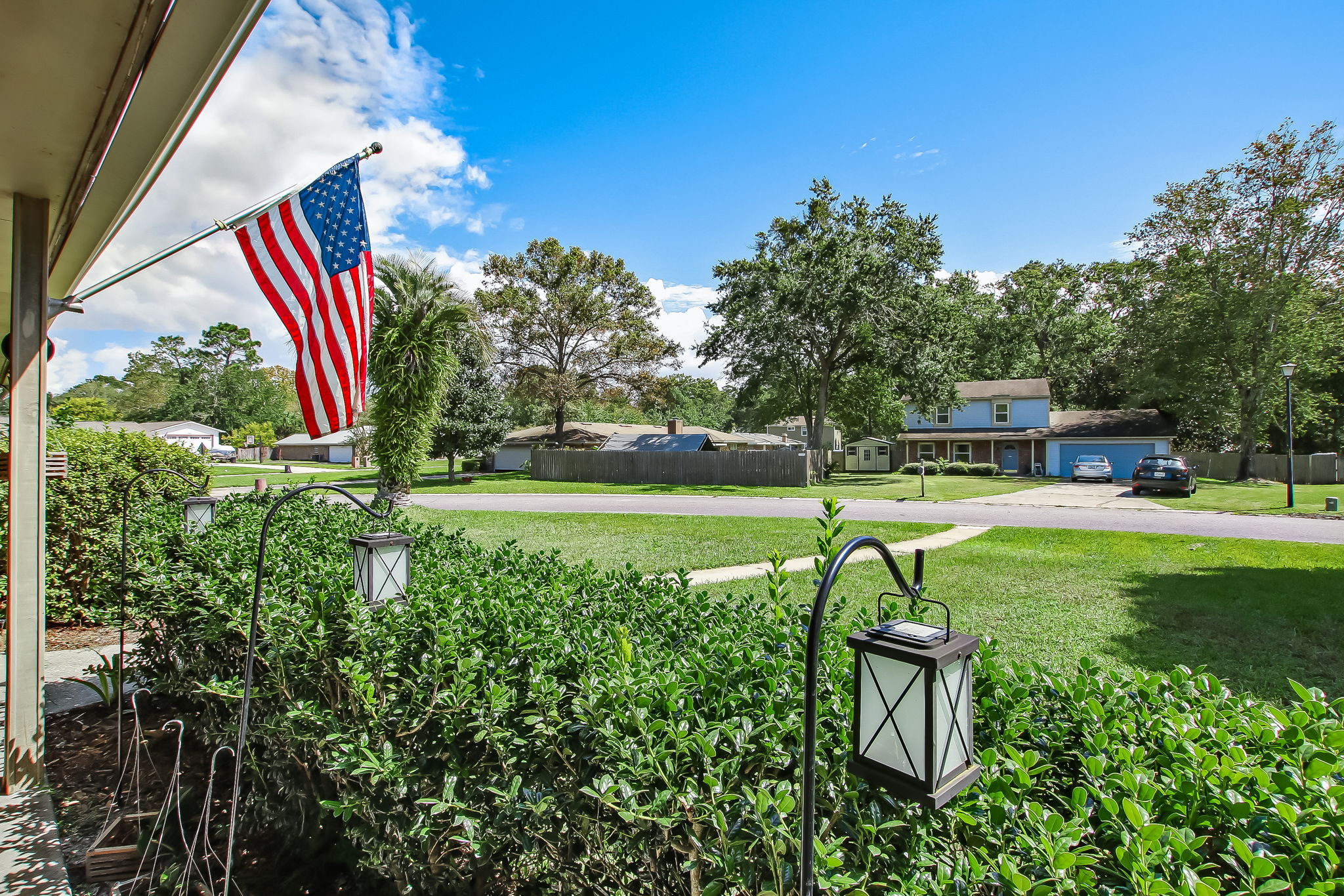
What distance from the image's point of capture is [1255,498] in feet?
62.4

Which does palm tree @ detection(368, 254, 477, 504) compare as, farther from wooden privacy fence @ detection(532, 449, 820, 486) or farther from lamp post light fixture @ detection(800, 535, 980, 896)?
lamp post light fixture @ detection(800, 535, 980, 896)

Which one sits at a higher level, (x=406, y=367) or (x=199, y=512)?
(x=406, y=367)

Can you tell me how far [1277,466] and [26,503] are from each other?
39790mm

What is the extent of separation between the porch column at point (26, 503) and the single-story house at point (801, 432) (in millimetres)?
46888

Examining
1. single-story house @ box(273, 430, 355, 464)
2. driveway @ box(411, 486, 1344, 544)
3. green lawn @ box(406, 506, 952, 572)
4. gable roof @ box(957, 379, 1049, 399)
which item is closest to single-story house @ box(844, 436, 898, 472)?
gable roof @ box(957, 379, 1049, 399)

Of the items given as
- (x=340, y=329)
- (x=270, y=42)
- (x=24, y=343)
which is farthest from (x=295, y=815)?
(x=270, y=42)

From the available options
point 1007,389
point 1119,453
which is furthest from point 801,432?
point 1119,453

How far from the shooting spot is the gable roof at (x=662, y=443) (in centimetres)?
3073

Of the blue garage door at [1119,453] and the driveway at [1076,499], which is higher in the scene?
the blue garage door at [1119,453]

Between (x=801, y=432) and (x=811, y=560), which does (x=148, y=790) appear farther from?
(x=801, y=432)

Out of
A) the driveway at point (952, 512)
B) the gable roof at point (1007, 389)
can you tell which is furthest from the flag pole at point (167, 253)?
the gable roof at point (1007, 389)

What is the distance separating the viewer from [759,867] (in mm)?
1329

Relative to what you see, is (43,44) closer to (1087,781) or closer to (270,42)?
(270,42)

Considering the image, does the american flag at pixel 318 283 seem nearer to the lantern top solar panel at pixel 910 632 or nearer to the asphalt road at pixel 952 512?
the lantern top solar panel at pixel 910 632
